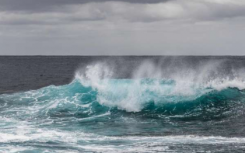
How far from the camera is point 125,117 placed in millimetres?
39531

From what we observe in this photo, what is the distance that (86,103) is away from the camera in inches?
1789

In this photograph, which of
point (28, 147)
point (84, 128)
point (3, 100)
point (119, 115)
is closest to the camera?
point (28, 147)

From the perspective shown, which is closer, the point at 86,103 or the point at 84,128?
the point at 84,128

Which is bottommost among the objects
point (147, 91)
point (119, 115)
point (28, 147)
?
point (28, 147)

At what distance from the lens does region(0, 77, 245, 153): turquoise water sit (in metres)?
28.6

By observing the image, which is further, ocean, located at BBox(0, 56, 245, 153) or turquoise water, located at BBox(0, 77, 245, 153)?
turquoise water, located at BBox(0, 77, 245, 153)

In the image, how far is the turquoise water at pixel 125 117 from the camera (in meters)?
28.6

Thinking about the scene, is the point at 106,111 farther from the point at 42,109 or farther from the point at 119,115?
the point at 42,109

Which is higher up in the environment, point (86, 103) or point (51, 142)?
point (86, 103)

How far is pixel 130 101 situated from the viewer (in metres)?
44.4

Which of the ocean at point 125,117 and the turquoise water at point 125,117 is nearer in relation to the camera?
the ocean at point 125,117

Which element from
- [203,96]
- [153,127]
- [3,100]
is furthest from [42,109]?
[203,96]

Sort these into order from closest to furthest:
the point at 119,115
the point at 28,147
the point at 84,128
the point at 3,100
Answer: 1. the point at 28,147
2. the point at 84,128
3. the point at 119,115
4. the point at 3,100

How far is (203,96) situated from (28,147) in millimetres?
22626
